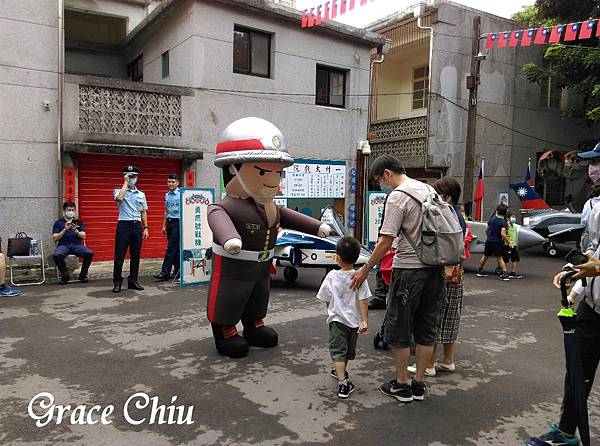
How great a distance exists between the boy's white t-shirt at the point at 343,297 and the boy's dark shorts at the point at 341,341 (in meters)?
0.05

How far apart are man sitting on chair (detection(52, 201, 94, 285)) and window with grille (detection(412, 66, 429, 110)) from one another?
40.4 feet

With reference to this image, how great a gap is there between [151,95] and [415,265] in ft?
25.5

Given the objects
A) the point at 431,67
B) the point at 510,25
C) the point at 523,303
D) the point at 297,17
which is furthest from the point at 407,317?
the point at 510,25

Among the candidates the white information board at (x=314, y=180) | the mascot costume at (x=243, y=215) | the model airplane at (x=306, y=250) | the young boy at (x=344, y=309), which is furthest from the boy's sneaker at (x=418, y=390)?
the white information board at (x=314, y=180)

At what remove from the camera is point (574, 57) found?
13.3 metres

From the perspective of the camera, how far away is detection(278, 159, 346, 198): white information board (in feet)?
37.0

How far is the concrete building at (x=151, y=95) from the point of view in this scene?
27.7ft

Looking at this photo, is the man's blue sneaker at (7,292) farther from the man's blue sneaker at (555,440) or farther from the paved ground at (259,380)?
the man's blue sneaker at (555,440)

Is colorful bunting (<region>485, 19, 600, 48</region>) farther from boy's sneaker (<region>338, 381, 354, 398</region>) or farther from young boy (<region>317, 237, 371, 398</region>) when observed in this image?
boy's sneaker (<region>338, 381, 354, 398</region>)

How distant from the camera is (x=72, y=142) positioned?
8.77m

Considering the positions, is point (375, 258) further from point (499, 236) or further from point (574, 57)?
point (574, 57)

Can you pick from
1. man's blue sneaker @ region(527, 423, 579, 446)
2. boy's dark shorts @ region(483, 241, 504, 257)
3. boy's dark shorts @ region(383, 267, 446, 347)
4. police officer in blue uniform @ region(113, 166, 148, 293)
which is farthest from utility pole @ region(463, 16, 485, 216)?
man's blue sneaker @ region(527, 423, 579, 446)

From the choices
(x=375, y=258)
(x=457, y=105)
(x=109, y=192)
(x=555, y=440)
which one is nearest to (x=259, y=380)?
(x=375, y=258)

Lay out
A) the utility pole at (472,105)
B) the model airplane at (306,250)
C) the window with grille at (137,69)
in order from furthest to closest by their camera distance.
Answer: the utility pole at (472,105) → the window with grille at (137,69) → the model airplane at (306,250)
